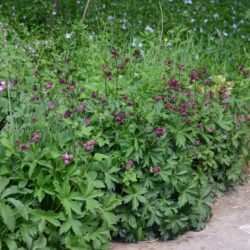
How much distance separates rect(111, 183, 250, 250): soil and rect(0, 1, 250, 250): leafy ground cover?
66mm

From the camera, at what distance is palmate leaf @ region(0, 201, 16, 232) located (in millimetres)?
2990

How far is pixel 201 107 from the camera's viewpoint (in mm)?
4266

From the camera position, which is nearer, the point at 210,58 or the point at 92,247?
the point at 92,247

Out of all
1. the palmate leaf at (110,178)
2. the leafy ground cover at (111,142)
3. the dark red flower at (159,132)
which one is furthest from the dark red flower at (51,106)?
the dark red flower at (159,132)

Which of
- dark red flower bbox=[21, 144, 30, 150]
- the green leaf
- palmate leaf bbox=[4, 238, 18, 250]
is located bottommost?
palmate leaf bbox=[4, 238, 18, 250]

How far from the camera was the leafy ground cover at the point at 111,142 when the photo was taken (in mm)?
3232

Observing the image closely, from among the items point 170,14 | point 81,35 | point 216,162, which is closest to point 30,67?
point 81,35

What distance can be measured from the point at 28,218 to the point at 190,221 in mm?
1294

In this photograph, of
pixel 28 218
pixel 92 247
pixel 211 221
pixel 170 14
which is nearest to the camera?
pixel 28 218

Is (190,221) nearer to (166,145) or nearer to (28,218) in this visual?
(166,145)

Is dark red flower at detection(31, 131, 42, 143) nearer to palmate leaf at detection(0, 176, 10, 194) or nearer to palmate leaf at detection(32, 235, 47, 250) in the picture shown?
palmate leaf at detection(0, 176, 10, 194)

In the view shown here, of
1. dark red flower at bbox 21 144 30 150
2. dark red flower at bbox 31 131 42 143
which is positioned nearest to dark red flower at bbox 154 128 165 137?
dark red flower at bbox 31 131 42 143

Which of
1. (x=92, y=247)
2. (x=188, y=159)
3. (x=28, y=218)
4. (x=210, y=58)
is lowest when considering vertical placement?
(x=92, y=247)

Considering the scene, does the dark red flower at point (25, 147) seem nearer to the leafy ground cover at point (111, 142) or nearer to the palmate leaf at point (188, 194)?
the leafy ground cover at point (111, 142)
